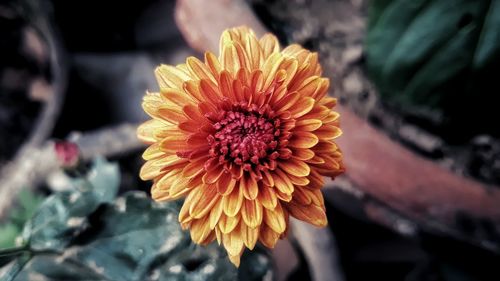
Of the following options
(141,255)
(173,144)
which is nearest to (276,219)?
(173,144)

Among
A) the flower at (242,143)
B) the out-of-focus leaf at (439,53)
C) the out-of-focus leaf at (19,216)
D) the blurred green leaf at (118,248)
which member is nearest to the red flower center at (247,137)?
the flower at (242,143)

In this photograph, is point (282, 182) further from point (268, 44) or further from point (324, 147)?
point (268, 44)

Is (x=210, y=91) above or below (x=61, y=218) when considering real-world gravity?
above

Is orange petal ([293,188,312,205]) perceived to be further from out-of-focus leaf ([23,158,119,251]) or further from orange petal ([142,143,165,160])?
out-of-focus leaf ([23,158,119,251])

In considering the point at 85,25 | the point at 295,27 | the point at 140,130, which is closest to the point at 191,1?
the point at 295,27

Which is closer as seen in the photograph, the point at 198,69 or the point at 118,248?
the point at 198,69

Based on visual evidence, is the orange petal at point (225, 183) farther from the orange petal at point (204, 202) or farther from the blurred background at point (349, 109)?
the blurred background at point (349, 109)

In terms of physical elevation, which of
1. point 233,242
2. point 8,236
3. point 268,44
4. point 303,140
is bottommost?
point 8,236

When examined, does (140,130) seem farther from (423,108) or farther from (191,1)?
(423,108)
